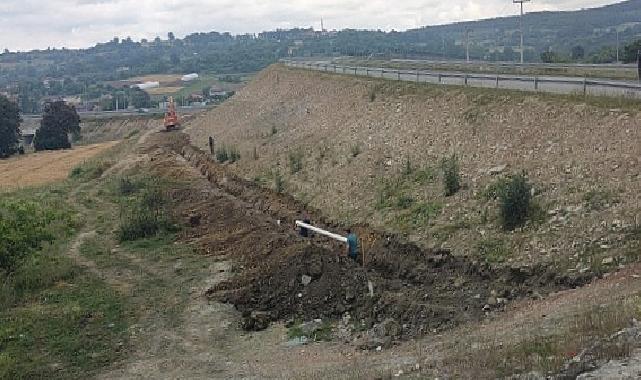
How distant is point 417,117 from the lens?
104 feet

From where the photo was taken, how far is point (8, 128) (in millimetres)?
90125

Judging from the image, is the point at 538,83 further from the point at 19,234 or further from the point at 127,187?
the point at 127,187

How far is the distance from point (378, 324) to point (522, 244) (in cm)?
462

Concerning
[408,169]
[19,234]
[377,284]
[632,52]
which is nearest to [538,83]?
[408,169]

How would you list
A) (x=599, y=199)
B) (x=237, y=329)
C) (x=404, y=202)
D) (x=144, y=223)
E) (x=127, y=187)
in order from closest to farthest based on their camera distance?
(x=237, y=329) → (x=599, y=199) → (x=404, y=202) → (x=144, y=223) → (x=127, y=187)

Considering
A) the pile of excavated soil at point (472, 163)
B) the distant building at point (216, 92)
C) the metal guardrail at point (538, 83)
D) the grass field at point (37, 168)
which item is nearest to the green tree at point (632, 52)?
the metal guardrail at point (538, 83)

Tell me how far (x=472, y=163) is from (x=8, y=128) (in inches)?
3152

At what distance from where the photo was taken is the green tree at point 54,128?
96.5 m

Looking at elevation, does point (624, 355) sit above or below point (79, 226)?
above

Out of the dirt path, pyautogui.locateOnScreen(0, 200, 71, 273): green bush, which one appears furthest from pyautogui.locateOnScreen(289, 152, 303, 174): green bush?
pyautogui.locateOnScreen(0, 200, 71, 273): green bush

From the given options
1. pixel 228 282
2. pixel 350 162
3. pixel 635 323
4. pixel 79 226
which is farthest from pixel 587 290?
pixel 79 226

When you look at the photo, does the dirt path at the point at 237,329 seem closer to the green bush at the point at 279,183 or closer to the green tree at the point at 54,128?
the green bush at the point at 279,183

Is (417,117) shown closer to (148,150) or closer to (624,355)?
(624,355)

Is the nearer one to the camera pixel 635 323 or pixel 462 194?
pixel 635 323
